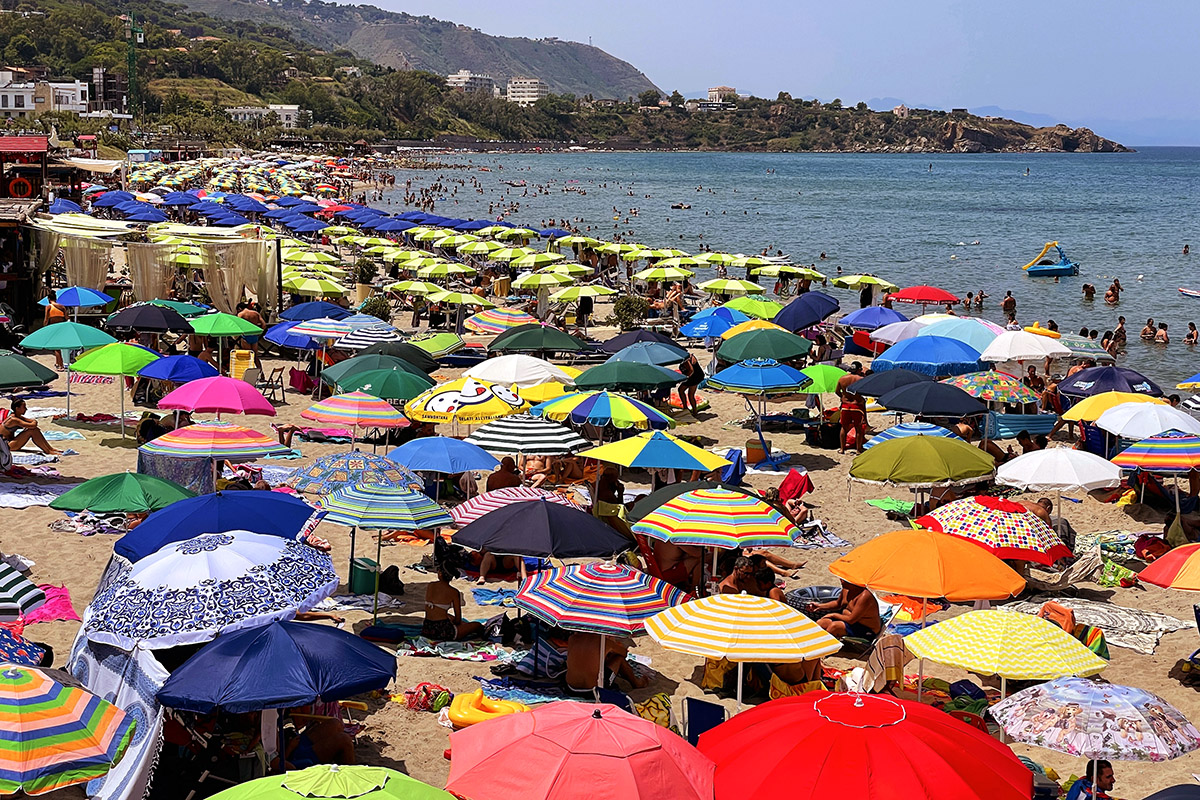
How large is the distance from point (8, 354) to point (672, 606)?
29.9 ft

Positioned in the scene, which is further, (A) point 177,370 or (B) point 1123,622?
(A) point 177,370

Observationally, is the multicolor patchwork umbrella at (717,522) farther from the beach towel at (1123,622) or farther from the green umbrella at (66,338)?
the green umbrella at (66,338)

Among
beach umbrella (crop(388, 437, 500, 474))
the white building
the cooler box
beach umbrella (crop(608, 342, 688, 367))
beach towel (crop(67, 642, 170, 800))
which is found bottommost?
the cooler box

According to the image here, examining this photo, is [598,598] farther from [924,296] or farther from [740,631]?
[924,296]

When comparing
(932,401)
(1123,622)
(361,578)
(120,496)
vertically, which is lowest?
(361,578)

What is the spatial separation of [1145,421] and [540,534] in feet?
25.0

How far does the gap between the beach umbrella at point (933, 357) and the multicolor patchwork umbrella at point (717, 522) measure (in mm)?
8032

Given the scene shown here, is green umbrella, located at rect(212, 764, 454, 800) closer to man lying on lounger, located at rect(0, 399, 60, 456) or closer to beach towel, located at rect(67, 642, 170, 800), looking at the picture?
beach towel, located at rect(67, 642, 170, 800)

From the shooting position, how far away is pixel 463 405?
13500 millimetres

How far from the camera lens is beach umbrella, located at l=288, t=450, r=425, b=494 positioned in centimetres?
963

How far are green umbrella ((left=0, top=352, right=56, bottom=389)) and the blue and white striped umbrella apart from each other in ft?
17.3

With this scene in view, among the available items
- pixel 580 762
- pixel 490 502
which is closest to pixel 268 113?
pixel 490 502

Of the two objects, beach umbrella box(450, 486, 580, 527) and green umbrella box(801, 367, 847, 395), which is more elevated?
green umbrella box(801, 367, 847, 395)

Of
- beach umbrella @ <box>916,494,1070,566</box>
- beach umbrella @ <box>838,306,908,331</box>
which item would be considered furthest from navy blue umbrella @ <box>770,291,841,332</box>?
beach umbrella @ <box>916,494,1070,566</box>
